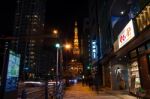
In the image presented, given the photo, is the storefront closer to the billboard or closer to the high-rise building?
the billboard

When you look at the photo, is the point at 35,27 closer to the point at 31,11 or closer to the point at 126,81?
the point at 31,11

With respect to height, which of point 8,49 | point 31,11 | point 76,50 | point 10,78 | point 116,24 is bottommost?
point 10,78

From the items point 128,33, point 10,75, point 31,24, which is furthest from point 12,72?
point 31,24

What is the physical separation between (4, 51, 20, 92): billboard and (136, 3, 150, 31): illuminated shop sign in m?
8.79

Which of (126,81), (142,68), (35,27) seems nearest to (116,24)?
(126,81)

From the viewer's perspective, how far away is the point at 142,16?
13.5m

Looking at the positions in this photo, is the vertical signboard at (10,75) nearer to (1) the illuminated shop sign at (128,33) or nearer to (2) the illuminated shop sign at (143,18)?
(2) the illuminated shop sign at (143,18)

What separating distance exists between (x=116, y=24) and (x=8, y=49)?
2158 centimetres

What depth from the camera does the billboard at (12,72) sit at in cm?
699

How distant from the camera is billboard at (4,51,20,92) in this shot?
6.99 metres

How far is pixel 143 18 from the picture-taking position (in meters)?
13.3

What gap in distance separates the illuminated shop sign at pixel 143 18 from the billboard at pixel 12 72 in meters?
8.79

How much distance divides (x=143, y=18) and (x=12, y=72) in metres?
9.89

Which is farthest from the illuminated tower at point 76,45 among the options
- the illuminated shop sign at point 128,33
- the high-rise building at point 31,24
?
the illuminated shop sign at point 128,33
